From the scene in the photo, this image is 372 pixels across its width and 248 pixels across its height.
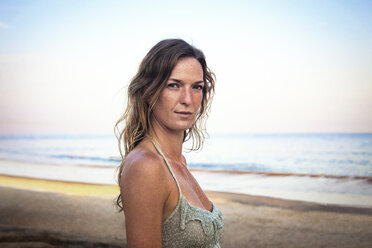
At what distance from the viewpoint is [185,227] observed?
4.22ft

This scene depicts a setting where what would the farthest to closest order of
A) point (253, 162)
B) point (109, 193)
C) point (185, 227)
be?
1. point (253, 162)
2. point (109, 193)
3. point (185, 227)

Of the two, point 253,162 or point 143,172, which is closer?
point 143,172

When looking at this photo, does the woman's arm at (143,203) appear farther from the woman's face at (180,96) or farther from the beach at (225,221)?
the beach at (225,221)

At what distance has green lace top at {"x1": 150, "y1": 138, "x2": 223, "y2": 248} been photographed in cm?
128

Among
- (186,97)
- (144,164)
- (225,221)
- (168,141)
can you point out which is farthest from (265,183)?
(144,164)

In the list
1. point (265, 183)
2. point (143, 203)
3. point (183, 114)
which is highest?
point (183, 114)

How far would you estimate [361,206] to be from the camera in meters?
7.49

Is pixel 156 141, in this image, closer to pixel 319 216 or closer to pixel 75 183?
pixel 319 216

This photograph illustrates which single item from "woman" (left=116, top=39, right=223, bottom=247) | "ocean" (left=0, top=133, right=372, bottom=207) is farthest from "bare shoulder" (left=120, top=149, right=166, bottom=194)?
"ocean" (left=0, top=133, right=372, bottom=207)

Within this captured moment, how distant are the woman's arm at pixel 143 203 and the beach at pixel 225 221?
3.72 m

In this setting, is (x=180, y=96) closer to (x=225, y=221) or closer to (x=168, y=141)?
(x=168, y=141)

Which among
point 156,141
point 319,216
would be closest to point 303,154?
point 319,216

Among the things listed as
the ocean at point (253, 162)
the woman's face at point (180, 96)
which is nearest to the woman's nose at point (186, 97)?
the woman's face at point (180, 96)

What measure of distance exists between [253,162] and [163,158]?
18935mm
